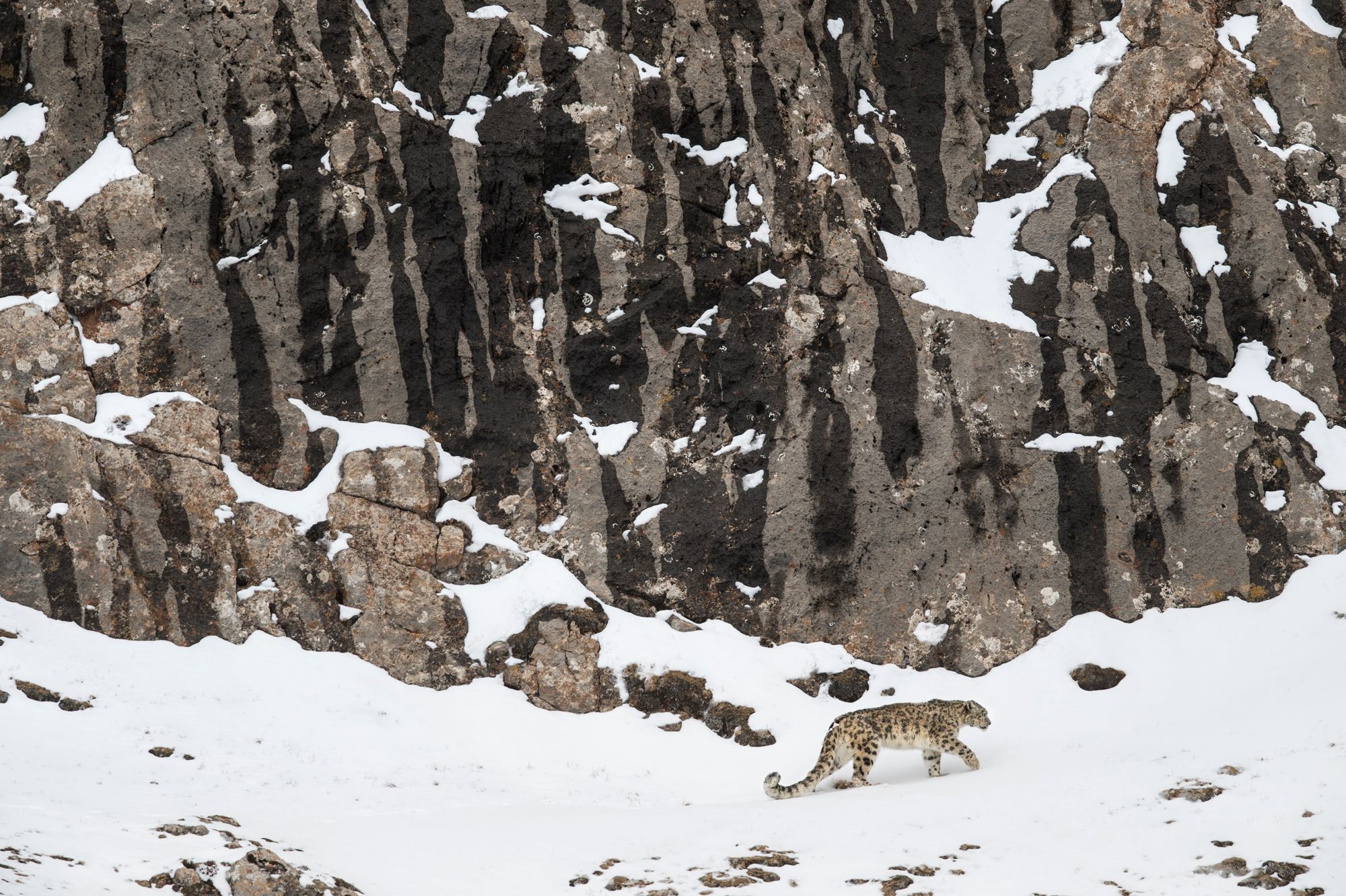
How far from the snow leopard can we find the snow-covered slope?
1.21 feet

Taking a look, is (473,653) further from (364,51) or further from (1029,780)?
(364,51)

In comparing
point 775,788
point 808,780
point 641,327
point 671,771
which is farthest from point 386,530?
point 808,780

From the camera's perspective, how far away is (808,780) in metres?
14.4

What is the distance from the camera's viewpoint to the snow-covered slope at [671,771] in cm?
1112

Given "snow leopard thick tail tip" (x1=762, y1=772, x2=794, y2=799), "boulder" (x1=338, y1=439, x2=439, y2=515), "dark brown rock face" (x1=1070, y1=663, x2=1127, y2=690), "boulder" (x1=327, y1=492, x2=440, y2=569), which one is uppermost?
"boulder" (x1=338, y1=439, x2=439, y2=515)

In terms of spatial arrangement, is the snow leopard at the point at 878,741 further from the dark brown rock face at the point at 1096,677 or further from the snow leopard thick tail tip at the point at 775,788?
the dark brown rock face at the point at 1096,677

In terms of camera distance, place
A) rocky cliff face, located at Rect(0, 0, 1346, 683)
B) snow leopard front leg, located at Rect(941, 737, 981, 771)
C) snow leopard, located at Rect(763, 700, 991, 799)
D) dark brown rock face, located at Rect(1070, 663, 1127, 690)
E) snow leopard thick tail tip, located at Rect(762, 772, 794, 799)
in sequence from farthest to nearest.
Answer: rocky cliff face, located at Rect(0, 0, 1346, 683) → dark brown rock face, located at Rect(1070, 663, 1127, 690) → snow leopard front leg, located at Rect(941, 737, 981, 771) → snow leopard, located at Rect(763, 700, 991, 799) → snow leopard thick tail tip, located at Rect(762, 772, 794, 799)

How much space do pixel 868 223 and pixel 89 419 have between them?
14841mm

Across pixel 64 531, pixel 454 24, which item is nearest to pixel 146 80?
pixel 454 24

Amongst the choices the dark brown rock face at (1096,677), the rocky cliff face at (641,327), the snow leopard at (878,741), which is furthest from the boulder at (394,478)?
the dark brown rock face at (1096,677)

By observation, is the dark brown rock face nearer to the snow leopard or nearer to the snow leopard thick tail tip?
the snow leopard

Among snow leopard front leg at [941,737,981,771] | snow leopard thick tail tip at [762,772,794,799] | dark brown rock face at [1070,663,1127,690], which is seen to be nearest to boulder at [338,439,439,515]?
snow leopard thick tail tip at [762,772,794,799]

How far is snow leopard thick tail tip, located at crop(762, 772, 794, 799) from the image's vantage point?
14383mm

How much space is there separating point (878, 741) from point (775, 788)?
5.32ft
